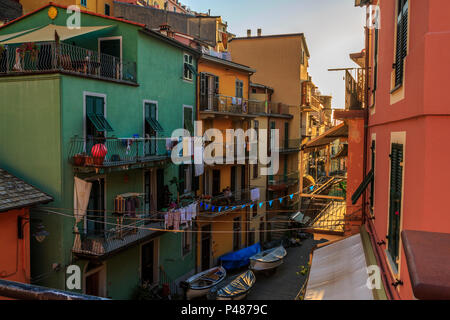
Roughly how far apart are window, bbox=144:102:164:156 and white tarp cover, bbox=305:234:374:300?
924cm

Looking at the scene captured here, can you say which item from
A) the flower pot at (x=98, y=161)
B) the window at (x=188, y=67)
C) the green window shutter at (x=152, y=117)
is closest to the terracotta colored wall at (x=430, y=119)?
the flower pot at (x=98, y=161)

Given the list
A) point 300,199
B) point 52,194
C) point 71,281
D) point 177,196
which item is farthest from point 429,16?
point 300,199

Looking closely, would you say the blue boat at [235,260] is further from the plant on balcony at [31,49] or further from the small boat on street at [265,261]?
the plant on balcony at [31,49]

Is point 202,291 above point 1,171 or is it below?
below

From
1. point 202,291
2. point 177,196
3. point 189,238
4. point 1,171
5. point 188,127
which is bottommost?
point 202,291

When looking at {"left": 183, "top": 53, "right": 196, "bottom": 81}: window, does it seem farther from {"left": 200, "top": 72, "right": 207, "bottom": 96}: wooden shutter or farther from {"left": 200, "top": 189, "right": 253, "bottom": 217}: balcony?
{"left": 200, "top": 189, "right": 253, "bottom": 217}: balcony

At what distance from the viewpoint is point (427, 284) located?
2057 millimetres

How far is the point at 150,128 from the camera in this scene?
17.7 metres

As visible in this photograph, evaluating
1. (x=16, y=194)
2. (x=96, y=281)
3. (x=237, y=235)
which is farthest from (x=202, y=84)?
(x=16, y=194)

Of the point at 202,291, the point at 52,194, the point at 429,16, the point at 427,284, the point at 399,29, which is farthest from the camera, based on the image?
the point at 202,291

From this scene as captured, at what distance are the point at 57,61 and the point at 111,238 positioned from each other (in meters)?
6.68

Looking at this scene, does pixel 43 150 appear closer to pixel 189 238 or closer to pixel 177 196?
pixel 177 196
